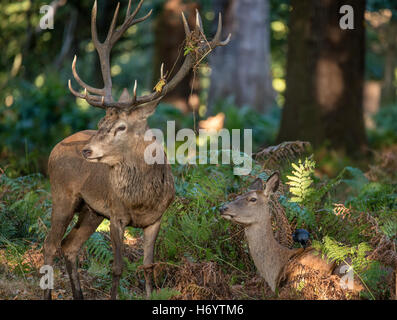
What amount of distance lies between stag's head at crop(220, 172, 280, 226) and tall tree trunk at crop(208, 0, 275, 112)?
57.5 feet

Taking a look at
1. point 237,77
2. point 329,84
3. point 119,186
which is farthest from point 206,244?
point 237,77

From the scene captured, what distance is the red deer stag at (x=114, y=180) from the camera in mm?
6074

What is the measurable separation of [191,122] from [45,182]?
231 inches

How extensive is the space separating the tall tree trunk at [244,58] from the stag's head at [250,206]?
17.5 meters

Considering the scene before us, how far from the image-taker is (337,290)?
595 centimetres

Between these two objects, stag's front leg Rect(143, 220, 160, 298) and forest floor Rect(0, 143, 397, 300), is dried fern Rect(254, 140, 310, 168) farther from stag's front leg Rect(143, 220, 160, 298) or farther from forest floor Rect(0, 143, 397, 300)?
stag's front leg Rect(143, 220, 160, 298)

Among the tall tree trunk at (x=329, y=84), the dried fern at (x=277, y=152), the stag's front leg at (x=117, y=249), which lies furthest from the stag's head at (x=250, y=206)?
the tall tree trunk at (x=329, y=84)

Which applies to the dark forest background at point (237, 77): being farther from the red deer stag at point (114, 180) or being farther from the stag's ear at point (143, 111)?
the red deer stag at point (114, 180)

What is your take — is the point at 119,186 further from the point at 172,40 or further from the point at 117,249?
the point at 172,40

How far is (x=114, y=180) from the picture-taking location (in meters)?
6.12

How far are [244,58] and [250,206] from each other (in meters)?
19.0

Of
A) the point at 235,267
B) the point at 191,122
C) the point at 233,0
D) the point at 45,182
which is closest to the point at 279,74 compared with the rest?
the point at 233,0

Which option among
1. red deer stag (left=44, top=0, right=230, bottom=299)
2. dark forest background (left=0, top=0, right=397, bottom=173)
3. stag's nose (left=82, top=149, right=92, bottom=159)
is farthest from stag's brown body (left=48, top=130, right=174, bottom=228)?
dark forest background (left=0, top=0, right=397, bottom=173)
